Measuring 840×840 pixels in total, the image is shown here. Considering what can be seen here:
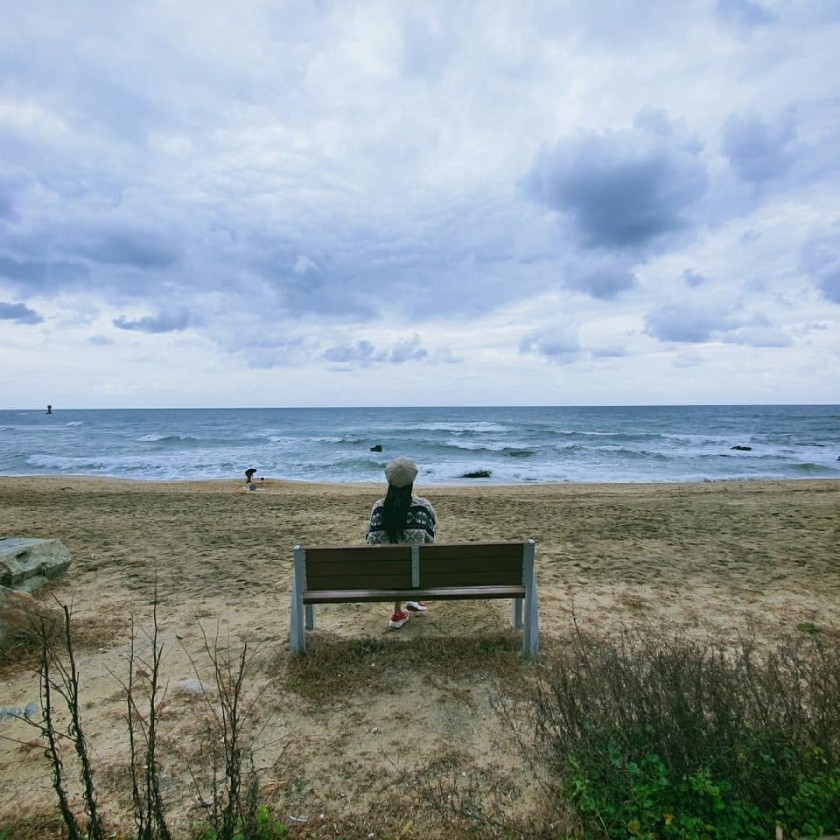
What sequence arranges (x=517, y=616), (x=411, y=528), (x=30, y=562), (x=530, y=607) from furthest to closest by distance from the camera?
1. (x=30, y=562)
2. (x=411, y=528)
3. (x=517, y=616)
4. (x=530, y=607)

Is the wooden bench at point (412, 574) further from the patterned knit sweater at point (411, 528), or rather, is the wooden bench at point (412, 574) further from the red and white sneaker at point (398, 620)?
the red and white sneaker at point (398, 620)

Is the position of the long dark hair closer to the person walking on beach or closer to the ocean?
the person walking on beach

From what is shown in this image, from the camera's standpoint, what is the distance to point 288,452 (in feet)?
114

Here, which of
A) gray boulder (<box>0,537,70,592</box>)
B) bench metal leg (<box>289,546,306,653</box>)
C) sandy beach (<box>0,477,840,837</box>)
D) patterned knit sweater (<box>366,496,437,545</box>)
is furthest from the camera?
gray boulder (<box>0,537,70,592</box>)

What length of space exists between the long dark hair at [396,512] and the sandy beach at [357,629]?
2.76 feet

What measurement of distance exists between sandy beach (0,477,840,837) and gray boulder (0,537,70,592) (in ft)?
0.58

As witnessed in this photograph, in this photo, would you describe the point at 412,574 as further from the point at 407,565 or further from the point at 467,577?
the point at 467,577

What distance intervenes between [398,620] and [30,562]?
4105 millimetres

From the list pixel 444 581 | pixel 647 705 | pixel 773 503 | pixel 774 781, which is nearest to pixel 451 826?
pixel 647 705

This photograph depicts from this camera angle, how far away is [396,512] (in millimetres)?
4637

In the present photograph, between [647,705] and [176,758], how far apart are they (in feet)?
7.94

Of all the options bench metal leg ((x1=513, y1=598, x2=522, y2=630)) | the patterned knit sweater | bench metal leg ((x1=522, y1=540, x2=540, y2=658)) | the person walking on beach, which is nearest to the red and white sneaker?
the person walking on beach

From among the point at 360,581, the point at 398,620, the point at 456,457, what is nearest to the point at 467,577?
the point at 360,581

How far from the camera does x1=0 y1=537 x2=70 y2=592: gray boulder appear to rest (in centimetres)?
549
